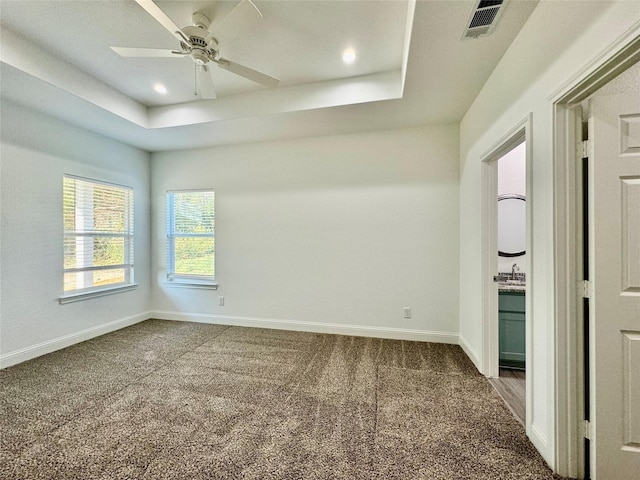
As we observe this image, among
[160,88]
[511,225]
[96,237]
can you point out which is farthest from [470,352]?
[96,237]

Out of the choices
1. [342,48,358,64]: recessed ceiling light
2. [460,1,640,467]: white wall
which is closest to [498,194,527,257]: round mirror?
[460,1,640,467]: white wall

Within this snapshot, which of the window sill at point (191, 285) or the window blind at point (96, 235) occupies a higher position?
the window blind at point (96, 235)

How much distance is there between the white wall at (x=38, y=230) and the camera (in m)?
2.69

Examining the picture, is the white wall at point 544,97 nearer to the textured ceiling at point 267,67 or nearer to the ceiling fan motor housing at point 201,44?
the textured ceiling at point 267,67

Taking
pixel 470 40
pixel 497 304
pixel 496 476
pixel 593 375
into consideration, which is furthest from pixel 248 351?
pixel 470 40

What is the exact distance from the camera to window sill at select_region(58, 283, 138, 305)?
318 cm

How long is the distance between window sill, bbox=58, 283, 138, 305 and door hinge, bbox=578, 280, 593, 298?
475cm

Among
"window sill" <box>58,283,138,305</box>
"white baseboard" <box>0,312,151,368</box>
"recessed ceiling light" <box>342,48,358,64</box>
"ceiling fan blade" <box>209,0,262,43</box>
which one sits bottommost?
"white baseboard" <box>0,312,151,368</box>

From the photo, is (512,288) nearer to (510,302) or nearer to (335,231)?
(510,302)

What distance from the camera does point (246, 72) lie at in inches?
82.5

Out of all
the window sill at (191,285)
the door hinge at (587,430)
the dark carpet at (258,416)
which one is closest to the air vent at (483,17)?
the door hinge at (587,430)

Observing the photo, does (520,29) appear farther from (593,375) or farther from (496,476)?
(496,476)

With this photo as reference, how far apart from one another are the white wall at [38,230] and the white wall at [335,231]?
1027 millimetres

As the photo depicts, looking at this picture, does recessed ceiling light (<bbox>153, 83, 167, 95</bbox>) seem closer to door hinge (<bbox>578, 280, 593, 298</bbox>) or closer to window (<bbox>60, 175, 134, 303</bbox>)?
window (<bbox>60, 175, 134, 303</bbox>)
